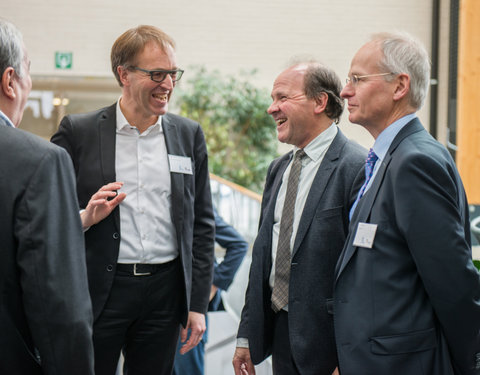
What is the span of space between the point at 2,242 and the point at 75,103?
338 inches

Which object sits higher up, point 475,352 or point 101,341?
point 475,352

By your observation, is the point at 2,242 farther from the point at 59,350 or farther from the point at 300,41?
the point at 300,41

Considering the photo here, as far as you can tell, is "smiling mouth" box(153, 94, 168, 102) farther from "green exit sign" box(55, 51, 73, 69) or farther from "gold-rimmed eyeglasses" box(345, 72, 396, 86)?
"green exit sign" box(55, 51, 73, 69)

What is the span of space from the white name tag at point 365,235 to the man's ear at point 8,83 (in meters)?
0.90

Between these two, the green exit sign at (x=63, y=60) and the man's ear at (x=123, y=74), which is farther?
the green exit sign at (x=63, y=60)

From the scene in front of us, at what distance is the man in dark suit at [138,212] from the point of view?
5.96 feet

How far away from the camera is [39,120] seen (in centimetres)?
912

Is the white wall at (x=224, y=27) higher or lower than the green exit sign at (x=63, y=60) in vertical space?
higher

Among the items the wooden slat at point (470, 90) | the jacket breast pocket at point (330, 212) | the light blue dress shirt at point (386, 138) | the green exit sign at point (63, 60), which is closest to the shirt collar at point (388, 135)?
the light blue dress shirt at point (386, 138)

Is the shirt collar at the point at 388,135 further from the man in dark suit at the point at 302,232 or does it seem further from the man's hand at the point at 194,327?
the man's hand at the point at 194,327

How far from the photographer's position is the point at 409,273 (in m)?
1.39

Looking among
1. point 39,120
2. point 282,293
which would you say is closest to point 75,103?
point 39,120

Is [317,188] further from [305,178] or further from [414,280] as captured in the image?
[414,280]

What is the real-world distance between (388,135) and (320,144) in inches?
14.7
